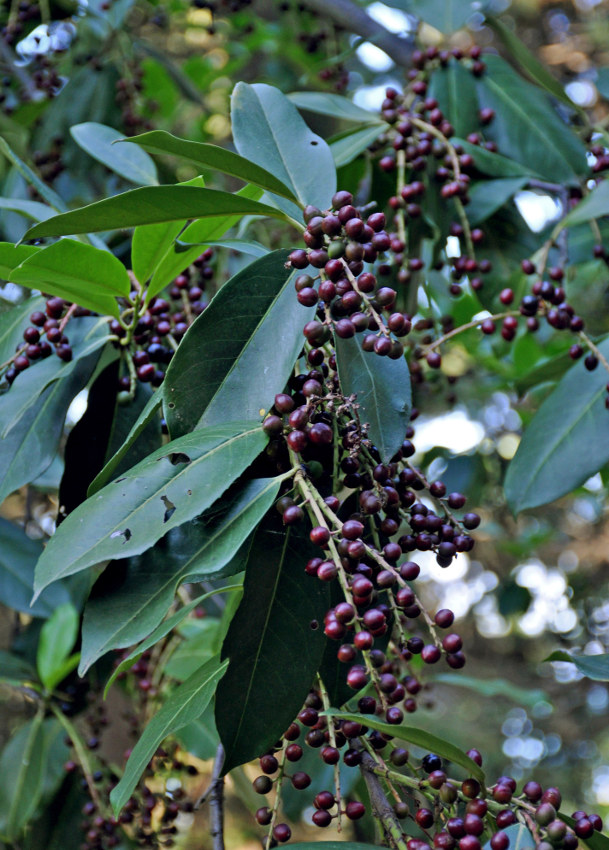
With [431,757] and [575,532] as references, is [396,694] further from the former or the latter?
[575,532]

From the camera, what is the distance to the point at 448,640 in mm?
703

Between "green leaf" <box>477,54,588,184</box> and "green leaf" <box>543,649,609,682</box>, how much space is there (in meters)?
0.94

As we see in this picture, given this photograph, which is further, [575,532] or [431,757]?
[575,532]

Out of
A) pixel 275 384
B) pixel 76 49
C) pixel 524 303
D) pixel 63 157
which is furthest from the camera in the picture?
pixel 76 49

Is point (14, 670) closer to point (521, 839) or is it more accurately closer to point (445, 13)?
point (521, 839)

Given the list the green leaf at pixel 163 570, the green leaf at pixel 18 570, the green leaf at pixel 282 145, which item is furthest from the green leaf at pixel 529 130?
the green leaf at pixel 18 570

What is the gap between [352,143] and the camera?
1.37m

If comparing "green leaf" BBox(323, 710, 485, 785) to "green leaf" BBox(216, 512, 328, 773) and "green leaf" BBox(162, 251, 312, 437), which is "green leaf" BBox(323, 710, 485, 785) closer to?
"green leaf" BBox(216, 512, 328, 773)

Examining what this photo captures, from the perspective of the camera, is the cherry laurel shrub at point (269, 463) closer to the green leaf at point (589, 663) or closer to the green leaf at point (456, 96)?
the green leaf at point (589, 663)

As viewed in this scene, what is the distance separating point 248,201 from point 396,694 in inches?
19.7

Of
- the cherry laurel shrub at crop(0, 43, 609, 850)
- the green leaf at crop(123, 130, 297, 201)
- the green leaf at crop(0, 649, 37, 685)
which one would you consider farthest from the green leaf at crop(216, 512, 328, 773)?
the green leaf at crop(0, 649, 37, 685)

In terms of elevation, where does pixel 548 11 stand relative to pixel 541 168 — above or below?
below

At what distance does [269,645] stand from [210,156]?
480 mm

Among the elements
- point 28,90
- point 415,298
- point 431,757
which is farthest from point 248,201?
point 28,90
